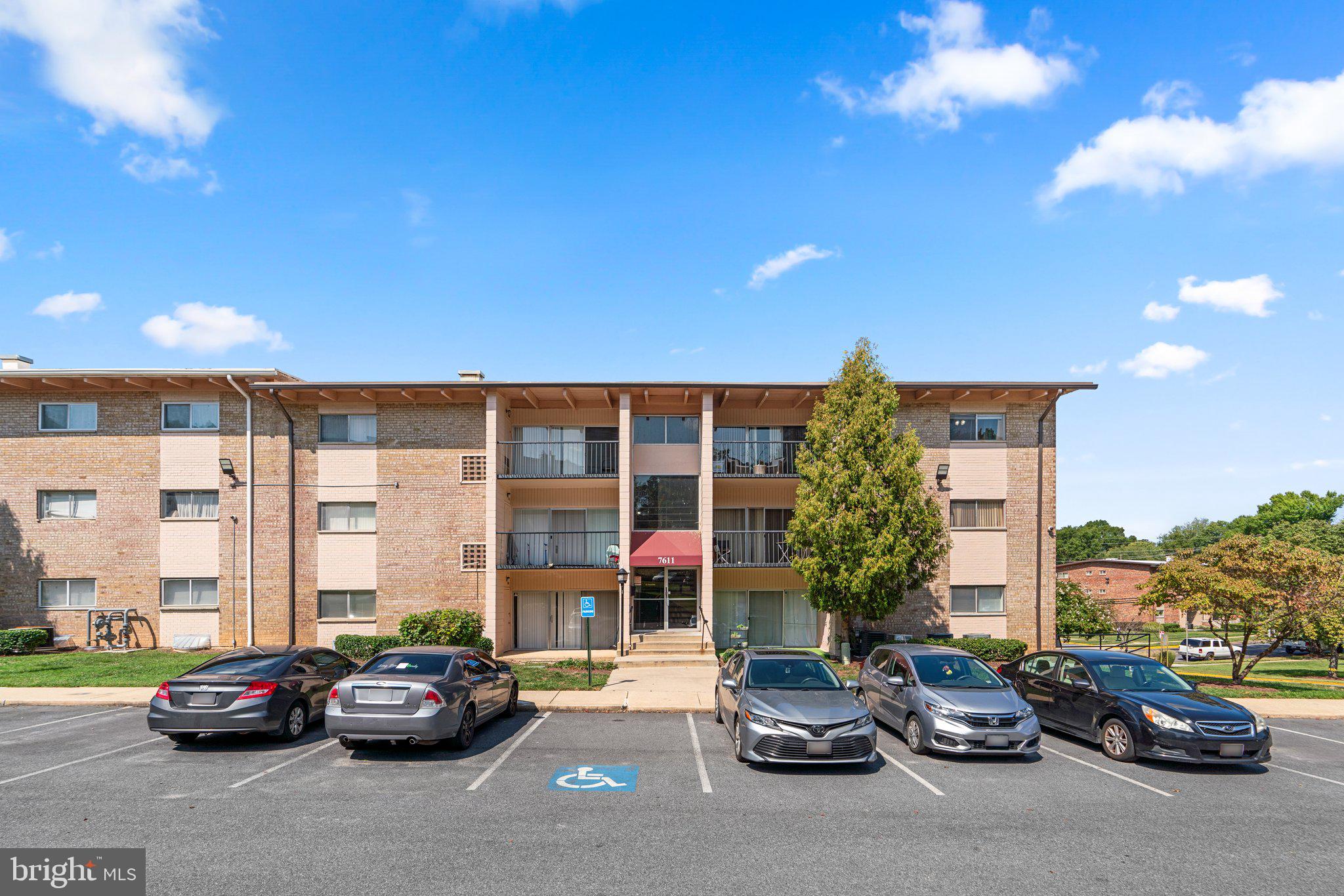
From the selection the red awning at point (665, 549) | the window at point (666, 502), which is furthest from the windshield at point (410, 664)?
the window at point (666, 502)

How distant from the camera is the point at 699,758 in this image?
10.0 metres

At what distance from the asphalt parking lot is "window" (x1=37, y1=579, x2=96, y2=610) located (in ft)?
40.4

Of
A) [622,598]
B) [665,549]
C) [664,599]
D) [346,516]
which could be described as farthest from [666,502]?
[346,516]

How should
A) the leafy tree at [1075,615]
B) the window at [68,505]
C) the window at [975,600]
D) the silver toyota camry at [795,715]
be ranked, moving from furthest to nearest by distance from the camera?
the leafy tree at [1075,615]
the window at [975,600]
the window at [68,505]
the silver toyota camry at [795,715]

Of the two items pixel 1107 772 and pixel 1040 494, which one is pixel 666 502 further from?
pixel 1107 772

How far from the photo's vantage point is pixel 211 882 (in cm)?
593

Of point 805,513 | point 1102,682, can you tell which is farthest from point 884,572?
point 1102,682

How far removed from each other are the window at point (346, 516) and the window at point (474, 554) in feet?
9.45

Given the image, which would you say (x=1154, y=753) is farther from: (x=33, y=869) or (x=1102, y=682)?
(x=33, y=869)

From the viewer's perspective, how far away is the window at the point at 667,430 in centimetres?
2256

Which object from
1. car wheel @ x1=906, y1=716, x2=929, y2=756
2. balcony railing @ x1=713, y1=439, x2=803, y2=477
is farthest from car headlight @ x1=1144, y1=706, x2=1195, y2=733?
balcony railing @ x1=713, y1=439, x2=803, y2=477

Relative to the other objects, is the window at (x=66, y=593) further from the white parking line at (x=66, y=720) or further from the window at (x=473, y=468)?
the window at (x=473, y=468)

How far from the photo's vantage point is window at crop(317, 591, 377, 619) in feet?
68.6

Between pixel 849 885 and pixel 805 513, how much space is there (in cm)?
1291
